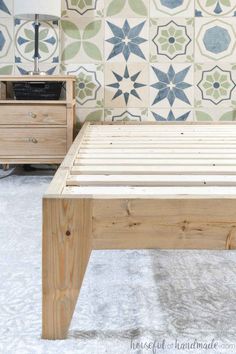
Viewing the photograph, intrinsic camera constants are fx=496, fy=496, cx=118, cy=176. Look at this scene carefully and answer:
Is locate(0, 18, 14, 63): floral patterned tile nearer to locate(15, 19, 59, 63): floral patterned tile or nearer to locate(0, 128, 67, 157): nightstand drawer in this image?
locate(15, 19, 59, 63): floral patterned tile

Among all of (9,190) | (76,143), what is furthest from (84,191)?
(9,190)

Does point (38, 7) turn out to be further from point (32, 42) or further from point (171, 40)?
point (171, 40)

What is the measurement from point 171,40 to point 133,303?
6.87 ft

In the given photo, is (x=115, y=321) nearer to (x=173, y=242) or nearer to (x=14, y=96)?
(x=173, y=242)

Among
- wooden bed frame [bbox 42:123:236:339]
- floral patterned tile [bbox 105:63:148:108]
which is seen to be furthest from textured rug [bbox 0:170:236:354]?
floral patterned tile [bbox 105:63:148:108]

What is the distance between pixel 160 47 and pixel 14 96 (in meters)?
0.89

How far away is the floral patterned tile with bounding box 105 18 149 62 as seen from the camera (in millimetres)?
2893

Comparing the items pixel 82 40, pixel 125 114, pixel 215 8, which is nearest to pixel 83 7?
pixel 82 40

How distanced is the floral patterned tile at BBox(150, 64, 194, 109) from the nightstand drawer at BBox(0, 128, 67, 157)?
67cm

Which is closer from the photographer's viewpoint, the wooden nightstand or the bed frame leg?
the bed frame leg

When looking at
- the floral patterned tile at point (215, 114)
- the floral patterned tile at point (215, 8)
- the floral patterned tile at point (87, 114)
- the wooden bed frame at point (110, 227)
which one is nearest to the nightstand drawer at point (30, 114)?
the floral patterned tile at point (87, 114)

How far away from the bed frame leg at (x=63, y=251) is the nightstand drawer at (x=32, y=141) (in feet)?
5.63

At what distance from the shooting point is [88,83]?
115 inches

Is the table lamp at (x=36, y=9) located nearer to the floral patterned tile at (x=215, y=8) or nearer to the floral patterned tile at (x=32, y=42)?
the floral patterned tile at (x=32, y=42)
